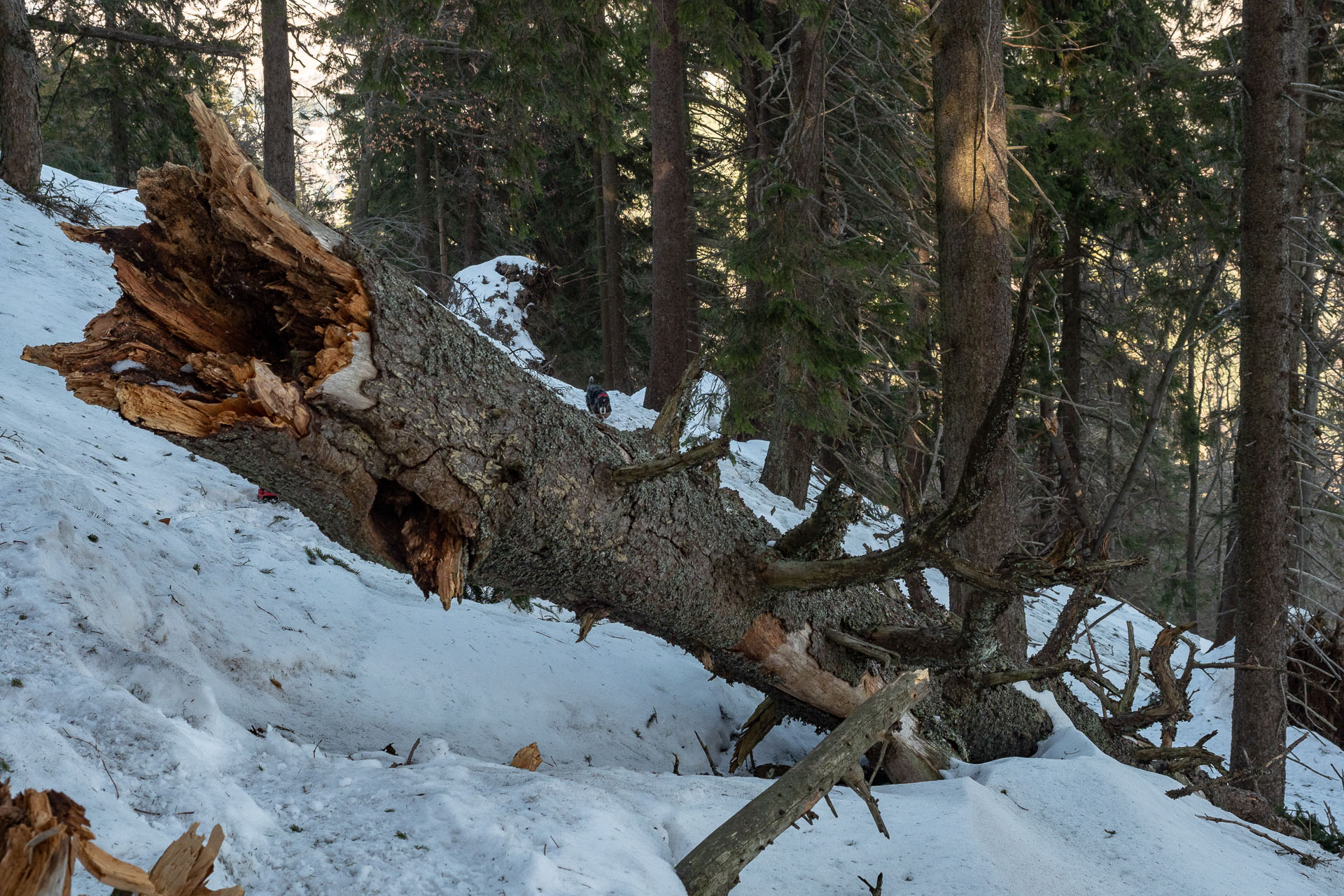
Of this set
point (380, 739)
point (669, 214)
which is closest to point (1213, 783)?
point (380, 739)

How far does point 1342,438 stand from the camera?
7.24m

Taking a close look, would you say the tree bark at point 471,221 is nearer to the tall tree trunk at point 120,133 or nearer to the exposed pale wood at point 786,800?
the tall tree trunk at point 120,133

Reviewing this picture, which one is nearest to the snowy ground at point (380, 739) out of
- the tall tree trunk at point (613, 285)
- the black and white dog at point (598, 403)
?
the black and white dog at point (598, 403)

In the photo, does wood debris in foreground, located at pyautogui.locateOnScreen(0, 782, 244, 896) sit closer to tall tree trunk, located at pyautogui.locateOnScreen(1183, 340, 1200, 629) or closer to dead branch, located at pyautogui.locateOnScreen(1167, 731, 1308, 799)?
dead branch, located at pyautogui.locateOnScreen(1167, 731, 1308, 799)

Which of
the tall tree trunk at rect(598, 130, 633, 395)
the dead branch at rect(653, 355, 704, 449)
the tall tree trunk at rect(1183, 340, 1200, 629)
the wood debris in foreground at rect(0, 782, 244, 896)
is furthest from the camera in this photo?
the tall tree trunk at rect(598, 130, 633, 395)

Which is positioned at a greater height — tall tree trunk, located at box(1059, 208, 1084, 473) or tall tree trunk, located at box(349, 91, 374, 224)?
tall tree trunk, located at box(349, 91, 374, 224)

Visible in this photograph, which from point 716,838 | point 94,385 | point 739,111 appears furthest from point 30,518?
point 739,111

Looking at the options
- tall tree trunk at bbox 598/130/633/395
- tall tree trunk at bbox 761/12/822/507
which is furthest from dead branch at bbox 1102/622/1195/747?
tall tree trunk at bbox 598/130/633/395

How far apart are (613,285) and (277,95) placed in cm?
844

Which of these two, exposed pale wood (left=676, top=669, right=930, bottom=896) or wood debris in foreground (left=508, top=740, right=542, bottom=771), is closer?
exposed pale wood (left=676, top=669, right=930, bottom=896)

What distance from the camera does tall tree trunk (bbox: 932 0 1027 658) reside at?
4.77 metres

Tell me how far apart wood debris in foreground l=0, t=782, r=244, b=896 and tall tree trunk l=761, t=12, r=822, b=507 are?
567 centimetres

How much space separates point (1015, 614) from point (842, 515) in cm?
220

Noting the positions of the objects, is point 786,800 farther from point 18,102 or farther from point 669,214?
point 18,102
